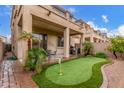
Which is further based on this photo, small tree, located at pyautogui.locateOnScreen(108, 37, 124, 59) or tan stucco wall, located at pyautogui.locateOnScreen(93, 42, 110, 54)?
tan stucco wall, located at pyautogui.locateOnScreen(93, 42, 110, 54)

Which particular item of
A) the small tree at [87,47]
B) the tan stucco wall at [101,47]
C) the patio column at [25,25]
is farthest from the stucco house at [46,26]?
the tan stucco wall at [101,47]

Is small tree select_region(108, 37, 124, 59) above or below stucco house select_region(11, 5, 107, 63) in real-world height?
below

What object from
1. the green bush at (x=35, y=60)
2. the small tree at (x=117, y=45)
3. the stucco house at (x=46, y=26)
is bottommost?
the green bush at (x=35, y=60)

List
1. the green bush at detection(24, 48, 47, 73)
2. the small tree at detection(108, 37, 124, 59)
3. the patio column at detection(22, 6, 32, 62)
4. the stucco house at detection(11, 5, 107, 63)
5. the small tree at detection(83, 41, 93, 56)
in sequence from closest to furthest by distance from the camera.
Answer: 1. the green bush at detection(24, 48, 47, 73)
2. the patio column at detection(22, 6, 32, 62)
3. the stucco house at detection(11, 5, 107, 63)
4. the small tree at detection(108, 37, 124, 59)
5. the small tree at detection(83, 41, 93, 56)

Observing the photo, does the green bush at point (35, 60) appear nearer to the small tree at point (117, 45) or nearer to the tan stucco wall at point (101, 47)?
the small tree at point (117, 45)

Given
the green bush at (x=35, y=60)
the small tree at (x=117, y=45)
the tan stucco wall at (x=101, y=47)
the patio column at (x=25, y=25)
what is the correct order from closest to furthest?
the green bush at (x=35, y=60), the patio column at (x=25, y=25), the small tree at (x=117, y=45), the tan stucco wall at (x=101, y=47)

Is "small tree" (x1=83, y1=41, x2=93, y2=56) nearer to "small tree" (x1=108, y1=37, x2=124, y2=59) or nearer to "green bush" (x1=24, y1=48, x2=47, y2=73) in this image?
"small tree" (x1=108, y1=37, x2=124, y2=59)

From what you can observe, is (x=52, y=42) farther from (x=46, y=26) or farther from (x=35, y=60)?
(x=35, y=60)

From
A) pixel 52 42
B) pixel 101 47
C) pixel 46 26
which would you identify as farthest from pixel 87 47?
pixel 46 26

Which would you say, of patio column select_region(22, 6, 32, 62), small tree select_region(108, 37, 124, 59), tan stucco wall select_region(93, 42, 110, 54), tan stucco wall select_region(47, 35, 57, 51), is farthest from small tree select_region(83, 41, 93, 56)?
patio column select_region(22, 6, 32, 62)

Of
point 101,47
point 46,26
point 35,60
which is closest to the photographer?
point 35,60

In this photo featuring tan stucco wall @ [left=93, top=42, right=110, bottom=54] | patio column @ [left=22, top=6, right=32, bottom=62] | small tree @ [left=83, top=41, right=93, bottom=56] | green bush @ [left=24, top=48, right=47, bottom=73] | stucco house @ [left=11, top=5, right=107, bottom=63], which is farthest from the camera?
small tree @ [left=83, top=41, right=93, bottom=56]
